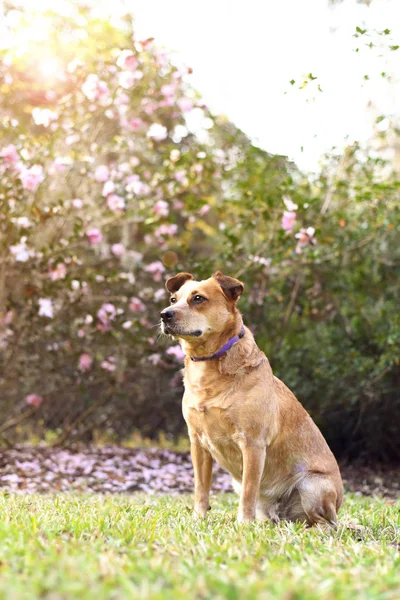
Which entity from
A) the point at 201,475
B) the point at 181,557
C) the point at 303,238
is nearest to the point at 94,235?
the point at 303,238

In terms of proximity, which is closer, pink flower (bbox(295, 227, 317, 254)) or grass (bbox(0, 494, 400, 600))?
grass (bbox(0, 494, 400, 600))

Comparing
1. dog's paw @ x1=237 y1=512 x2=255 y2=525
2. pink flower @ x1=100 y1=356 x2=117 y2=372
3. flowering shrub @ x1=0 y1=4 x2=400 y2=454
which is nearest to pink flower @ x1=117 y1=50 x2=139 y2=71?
flowering shrub @ x1=0 y1=4 x2=400 y2=454

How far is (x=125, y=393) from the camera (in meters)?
9.18

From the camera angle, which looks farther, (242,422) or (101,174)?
(101,174)

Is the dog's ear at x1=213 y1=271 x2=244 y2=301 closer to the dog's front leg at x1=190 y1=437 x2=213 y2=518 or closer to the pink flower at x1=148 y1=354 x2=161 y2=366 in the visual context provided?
the dog's front leg at x1=190 y1=437 x2=213 y2=518

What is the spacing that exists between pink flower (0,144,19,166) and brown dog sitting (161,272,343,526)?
3.11 m

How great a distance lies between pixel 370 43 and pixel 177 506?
4.47 meters

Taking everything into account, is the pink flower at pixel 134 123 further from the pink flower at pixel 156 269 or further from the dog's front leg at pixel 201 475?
the dog's front leg at pixel 201 475

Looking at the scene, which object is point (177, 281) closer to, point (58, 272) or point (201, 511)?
point (201, 511)

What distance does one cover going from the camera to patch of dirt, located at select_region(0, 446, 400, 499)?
7066mm

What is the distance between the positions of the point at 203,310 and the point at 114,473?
394 cm

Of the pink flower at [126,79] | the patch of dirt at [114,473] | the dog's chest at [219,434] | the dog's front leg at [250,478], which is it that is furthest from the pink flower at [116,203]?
the dog's front leg at [250,478]

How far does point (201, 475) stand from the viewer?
179 inches

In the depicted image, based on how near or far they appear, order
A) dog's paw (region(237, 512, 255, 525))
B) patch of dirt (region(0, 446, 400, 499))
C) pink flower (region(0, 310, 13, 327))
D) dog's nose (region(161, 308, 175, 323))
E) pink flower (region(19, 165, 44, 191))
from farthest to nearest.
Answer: pink flower (region(0, 310, 13, 327)) → patch of dirt (region(0, 446, 400, 499)) → pink flower (region(19, 165, 44, 191)) → dog's nose (region(161, 308, 175, 323)) → dog's paw (region(237, 512, 255, 525))
